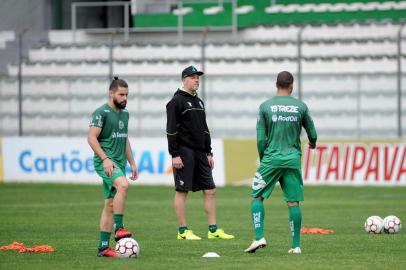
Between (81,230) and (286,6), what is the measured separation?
22.0 meters

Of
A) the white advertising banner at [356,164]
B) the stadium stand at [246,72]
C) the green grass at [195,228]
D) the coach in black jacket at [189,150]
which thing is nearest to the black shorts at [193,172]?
the coach in black jacket at [189,150]

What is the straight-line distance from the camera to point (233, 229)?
17453 mm

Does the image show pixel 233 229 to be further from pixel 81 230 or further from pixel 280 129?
pixel 280 129

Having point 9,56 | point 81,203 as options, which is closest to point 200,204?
point 81,203

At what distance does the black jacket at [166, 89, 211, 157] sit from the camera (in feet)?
51.7

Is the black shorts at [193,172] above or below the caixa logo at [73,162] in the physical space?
above

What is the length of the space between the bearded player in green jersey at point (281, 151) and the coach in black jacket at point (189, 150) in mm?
2655

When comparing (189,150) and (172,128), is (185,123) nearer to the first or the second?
(172,128)

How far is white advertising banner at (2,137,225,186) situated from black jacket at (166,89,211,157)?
43.8 feet

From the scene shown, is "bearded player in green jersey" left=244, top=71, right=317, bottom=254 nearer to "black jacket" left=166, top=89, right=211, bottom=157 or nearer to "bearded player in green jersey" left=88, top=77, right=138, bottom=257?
"bearded player in green jersey" left=88, top=77, right=138, bottom=257

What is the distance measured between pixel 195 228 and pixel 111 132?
4.60m

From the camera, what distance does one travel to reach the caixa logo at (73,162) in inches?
1179

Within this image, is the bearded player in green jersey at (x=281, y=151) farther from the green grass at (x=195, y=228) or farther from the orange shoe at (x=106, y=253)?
the orange shoe at (x=106, y=253)

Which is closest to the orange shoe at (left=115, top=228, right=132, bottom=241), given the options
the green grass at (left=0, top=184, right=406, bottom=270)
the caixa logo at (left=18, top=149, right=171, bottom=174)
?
the green grass at (left=0, top=184, right=406, bottom=270)
